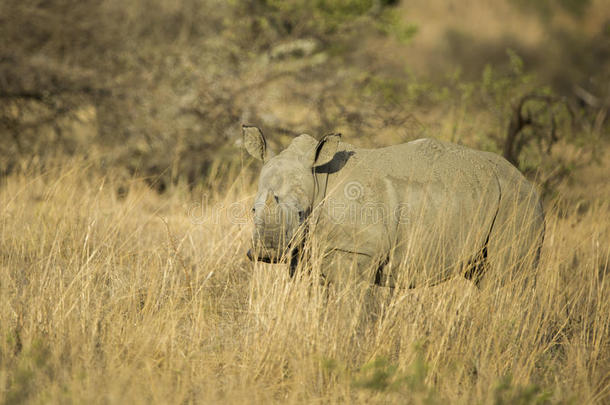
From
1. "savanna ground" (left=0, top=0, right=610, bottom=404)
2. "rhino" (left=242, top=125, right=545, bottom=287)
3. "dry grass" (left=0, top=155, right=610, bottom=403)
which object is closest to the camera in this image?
"dry grass" (left=0, top=155, right=610, bottom=403)

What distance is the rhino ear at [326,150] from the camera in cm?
358

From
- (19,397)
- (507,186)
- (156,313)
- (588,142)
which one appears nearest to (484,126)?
(588,142)

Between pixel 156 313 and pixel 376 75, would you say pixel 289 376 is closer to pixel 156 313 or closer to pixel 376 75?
pixel 156 313

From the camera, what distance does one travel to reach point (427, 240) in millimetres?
3768

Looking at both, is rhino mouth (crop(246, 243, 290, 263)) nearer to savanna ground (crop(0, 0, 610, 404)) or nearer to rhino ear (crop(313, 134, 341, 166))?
savanna ground (crop(0, 0, 610, 404))

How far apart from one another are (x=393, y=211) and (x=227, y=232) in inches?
82.2

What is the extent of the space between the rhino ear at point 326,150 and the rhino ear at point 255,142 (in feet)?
1.32

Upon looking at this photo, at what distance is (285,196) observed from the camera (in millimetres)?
3512

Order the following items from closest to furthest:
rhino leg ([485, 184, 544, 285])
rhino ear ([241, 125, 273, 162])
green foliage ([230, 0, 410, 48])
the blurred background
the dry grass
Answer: the dry grass
rhino ear ([241, 125, 273, 162])
rhino leg ([485, 184, 544, 285])
the blurred background
green foliage ([230, 0, 410, 48])

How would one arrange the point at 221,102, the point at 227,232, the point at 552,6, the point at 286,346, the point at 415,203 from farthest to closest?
the point at 552,6
the point at 221,102
the point at 227,232
the point at 415,203
the point at 286,346

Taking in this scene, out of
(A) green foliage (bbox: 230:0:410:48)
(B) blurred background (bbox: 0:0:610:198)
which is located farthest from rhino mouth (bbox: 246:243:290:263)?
(A) green foliage (bbox: 230:0:410:48)

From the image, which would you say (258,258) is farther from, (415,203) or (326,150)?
(415,203)

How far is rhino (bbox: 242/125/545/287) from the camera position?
356 centimetres

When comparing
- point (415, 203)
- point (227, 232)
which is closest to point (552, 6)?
point (227, 232)
